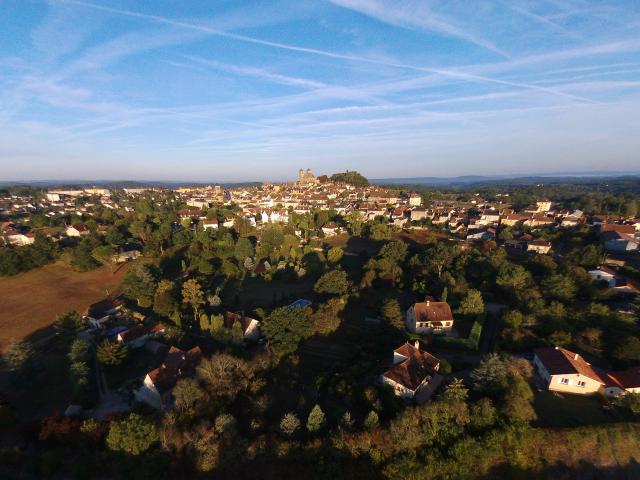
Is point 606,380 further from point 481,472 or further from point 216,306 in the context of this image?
point 216,306

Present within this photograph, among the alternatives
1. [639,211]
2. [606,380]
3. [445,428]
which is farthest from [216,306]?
[639,211]

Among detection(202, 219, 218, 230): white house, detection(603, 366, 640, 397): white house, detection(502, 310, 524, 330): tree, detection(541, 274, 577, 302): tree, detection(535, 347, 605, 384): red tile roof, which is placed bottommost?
detection(603, 366, 640, 397): white house

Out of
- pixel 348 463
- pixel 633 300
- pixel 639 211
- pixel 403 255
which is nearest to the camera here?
pixel 348 463

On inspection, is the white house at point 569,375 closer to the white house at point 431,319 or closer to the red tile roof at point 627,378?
the red tile roof at point 627,378

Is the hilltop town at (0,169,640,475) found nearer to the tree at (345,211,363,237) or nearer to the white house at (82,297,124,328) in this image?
the white house at (82,297,124,328)

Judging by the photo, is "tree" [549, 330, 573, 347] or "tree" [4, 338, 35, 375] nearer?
"tree" [4, 338, 35, 375]

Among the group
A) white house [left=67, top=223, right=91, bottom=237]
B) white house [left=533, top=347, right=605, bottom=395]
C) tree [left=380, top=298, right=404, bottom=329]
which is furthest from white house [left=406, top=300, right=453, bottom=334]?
white house [left=67, top=223, right=91, bottom=237]

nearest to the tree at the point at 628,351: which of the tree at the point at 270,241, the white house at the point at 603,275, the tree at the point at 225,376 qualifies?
the white house at the point at 603,275
